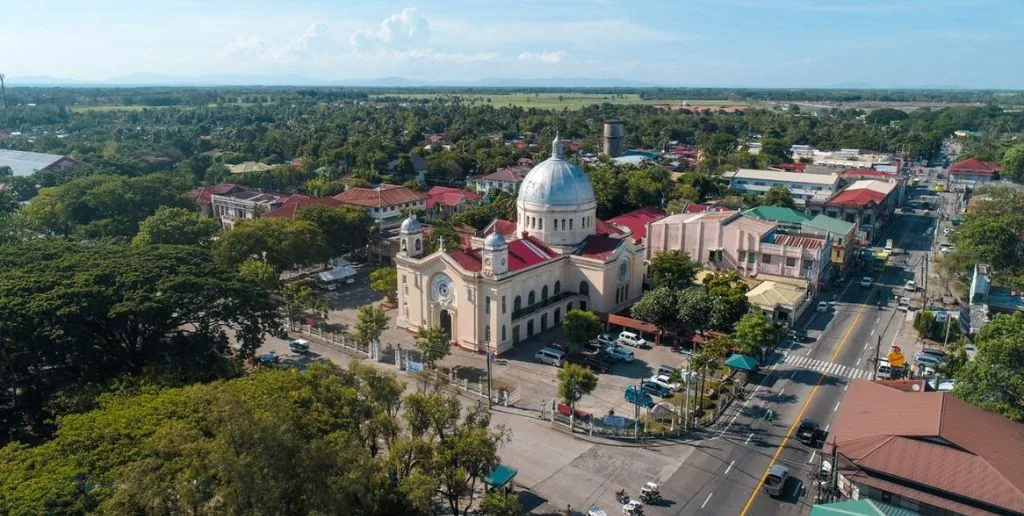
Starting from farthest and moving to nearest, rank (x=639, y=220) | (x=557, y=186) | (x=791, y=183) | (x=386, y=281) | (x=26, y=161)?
(x=26, y=161)
(x=791, y=183)
(x=639, y=220)
(x=386, y=281)
(x=557, y=186)

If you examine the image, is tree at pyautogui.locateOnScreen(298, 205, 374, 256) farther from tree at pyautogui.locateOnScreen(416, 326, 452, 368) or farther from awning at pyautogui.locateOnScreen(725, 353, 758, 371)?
awning at pyautogui.locateOnScreen(725, 353, 758, 371)

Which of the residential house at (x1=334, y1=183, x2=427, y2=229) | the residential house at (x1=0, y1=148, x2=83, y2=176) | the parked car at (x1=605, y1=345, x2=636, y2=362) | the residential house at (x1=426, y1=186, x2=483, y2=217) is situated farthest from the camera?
the residential house at (x1=0, y1=148, x2=83, y2=176)

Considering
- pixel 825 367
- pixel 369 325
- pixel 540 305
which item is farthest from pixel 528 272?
pixel 825 367

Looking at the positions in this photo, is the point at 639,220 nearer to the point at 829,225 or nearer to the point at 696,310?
the point at 829,225

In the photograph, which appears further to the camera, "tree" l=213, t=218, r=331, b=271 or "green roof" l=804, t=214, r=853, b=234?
"green roof" l=804, t=214, r=853, b=234

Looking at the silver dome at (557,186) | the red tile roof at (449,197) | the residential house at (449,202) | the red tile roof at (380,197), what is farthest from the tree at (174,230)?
the red tile roof at (449,197)

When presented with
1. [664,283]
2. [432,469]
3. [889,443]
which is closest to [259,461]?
[432,469]

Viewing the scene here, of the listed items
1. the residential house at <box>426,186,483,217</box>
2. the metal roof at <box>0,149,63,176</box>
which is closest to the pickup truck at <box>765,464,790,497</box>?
the residential house at <box>426,186,483,217</box>
